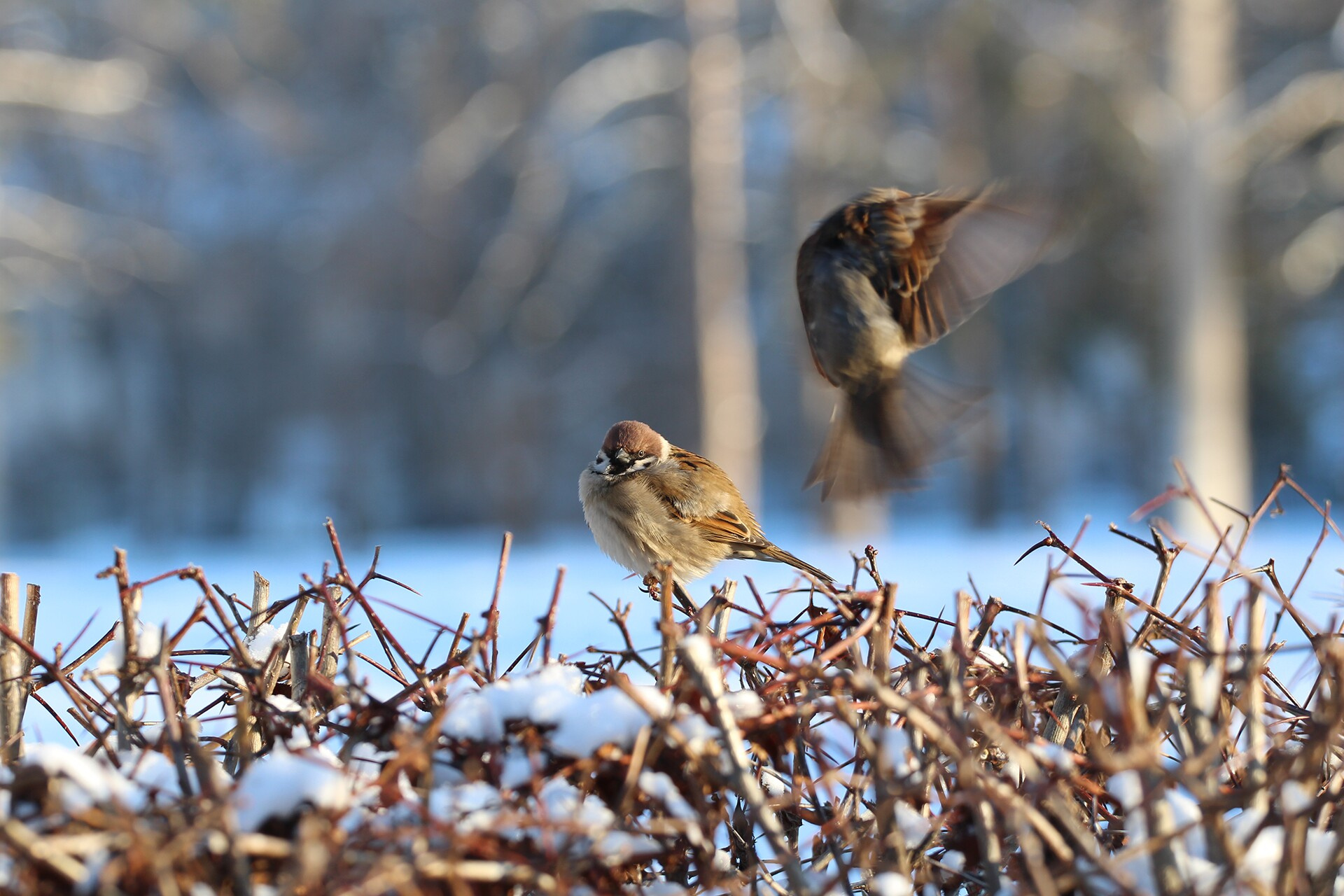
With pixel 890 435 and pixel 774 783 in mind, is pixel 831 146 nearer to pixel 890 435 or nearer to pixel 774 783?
pixel 890 435

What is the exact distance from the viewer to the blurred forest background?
13117 millimetres

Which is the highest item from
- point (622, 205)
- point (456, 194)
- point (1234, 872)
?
point (456, 194)

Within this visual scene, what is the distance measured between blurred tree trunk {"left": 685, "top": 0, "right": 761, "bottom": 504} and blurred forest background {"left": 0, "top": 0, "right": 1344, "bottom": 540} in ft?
0.17

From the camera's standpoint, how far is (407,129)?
19.1 metres

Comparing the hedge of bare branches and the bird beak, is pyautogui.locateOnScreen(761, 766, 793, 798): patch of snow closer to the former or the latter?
the hedge of bare branches

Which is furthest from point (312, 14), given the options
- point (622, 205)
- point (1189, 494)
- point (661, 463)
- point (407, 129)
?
point (1189, 494)

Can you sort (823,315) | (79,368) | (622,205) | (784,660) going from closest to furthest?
(784,660) < (823,315) < (622,205) < (79,368)

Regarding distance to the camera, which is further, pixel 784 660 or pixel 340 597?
pixel 340 597

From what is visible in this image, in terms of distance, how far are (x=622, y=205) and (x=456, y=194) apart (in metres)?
5.15

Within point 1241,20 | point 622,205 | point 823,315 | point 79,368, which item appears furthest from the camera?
point 79,368

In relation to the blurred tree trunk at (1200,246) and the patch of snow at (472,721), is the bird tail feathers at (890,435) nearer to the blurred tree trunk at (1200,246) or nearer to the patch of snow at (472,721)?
the patch of snow at (472,721)

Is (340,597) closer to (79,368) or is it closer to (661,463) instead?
(661,463)

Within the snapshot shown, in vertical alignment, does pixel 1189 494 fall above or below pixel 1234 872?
above

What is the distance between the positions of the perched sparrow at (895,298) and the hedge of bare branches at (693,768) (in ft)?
3.68
